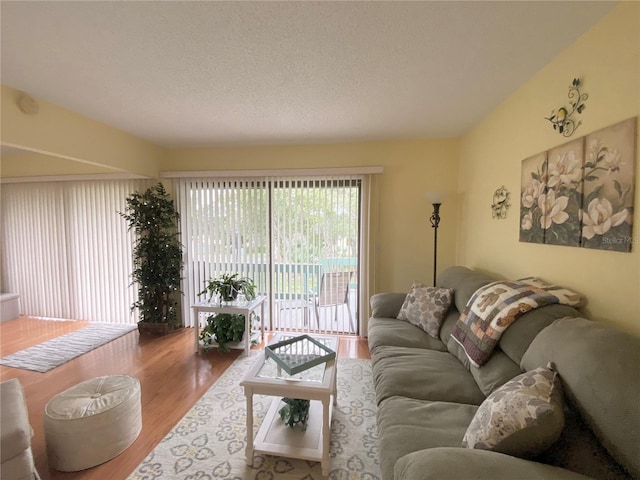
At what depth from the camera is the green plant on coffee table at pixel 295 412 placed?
1714mm

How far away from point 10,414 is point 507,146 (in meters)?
3.63

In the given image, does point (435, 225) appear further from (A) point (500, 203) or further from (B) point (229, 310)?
(B) point (229, 310)

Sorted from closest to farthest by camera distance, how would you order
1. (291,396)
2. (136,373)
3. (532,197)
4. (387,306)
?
(291,396)
(532,197)
(136,373)
(387,306)

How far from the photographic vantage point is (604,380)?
0.92 metres

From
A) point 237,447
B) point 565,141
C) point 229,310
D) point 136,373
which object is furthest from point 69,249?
point 565,141

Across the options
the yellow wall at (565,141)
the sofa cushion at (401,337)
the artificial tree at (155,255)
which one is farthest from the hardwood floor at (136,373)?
the yellow wall at (565,141)

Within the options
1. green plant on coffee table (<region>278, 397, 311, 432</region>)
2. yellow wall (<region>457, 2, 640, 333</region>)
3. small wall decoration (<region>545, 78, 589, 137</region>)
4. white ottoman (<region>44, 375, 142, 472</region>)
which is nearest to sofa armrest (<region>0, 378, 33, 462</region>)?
white ottoman (<region>44, 375, 142, 472</region>)

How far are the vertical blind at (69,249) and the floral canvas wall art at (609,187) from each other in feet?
14.4

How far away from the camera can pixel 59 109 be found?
2.38 metres

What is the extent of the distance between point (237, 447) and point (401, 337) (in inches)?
54.8

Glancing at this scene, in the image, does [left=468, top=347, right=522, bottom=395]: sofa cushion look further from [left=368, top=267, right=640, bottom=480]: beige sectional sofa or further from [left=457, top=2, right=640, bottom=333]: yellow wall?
[left=457, top=2, right=640, bottom=333]: yellow wall

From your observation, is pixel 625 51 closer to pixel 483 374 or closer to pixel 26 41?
pixel 483 374

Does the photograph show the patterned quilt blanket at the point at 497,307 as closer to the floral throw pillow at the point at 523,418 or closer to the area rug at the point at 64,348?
the floral throw pillow at the point at 523,418

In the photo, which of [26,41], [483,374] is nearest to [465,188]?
[483,374]
